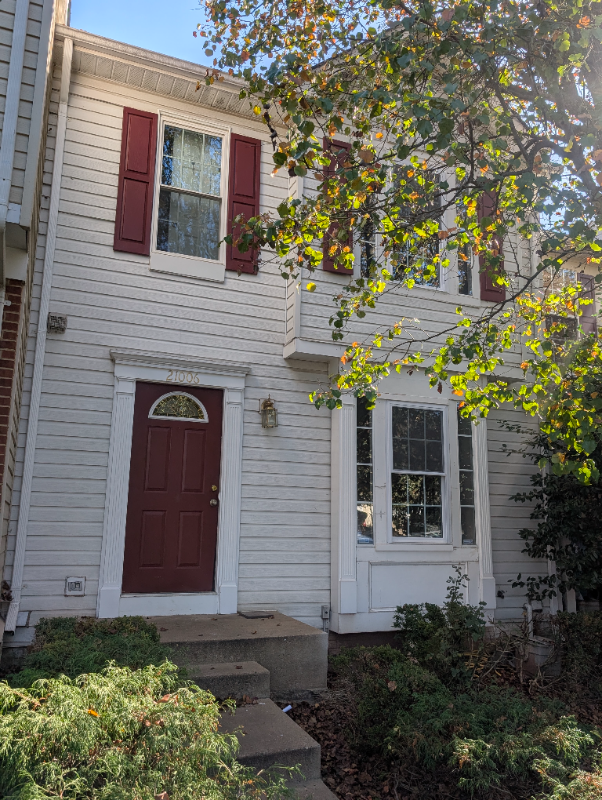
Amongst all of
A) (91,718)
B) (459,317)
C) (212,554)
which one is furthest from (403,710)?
(459,317)

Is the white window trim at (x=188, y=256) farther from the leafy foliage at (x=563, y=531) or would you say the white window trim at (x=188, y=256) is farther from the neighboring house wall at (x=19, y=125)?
the leafy foliage at (x=563, y=531)

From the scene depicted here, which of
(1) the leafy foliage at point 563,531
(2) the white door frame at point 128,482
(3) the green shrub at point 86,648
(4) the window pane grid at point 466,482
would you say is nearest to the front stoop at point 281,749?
(3) the green shrub at point 86,648

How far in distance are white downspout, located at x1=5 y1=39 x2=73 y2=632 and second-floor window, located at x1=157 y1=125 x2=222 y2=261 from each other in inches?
40.0

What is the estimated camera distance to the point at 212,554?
A: 6043 millimetres

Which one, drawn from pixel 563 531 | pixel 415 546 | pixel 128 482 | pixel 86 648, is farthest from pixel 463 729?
pixel 563 531

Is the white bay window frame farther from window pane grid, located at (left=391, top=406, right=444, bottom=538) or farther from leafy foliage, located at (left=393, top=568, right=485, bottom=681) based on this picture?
leafy foliage, located at (left=393, top=568, right=485, bottom=681)

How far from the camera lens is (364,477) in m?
6.59

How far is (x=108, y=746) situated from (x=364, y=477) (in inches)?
180

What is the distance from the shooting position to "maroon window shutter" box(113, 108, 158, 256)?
6.11 meters

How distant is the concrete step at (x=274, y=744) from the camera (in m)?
3.31

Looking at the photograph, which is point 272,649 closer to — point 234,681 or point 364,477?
point 234,681

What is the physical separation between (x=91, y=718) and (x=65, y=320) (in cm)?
421

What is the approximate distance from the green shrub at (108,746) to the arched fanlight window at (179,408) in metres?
3.71

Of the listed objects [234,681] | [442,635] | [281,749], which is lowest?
[281,749]
